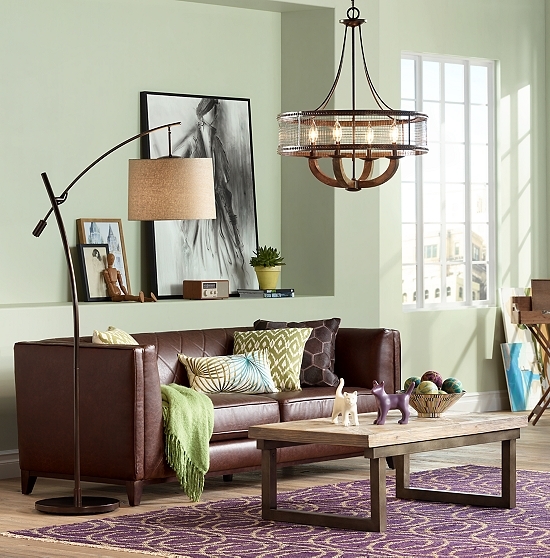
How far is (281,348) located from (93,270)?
1223 millimetres

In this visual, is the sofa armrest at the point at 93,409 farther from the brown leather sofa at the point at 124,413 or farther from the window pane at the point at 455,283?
the window pane at the point at 455,283

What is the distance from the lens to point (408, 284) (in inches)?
359

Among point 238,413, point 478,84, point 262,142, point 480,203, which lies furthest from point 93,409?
point 478,84

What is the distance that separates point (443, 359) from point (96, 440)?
12.9 ft

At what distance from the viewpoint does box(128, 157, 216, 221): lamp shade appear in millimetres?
5863

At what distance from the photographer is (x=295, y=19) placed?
8.33 metres

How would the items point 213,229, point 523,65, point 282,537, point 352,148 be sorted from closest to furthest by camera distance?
point 282,537
point 352,148
point 213,229
point 523,65

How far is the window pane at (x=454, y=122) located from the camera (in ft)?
30.8

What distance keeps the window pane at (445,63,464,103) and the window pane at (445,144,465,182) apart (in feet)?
1.20

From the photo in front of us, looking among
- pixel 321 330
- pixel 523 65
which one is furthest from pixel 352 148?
pixel 523 65

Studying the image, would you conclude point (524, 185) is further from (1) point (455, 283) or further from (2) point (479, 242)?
(1) point (455, 283)

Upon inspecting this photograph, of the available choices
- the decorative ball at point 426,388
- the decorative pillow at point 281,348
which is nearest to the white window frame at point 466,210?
the decorative pillow at point 281,348

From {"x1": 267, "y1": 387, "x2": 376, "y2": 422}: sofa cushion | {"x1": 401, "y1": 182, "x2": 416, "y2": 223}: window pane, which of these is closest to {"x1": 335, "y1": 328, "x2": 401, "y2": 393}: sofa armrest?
{"x1": 267, "y1": 387, "x2": 376, "y2": 422}: sofa cushion

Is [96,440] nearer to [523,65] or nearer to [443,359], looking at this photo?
[443,359]
